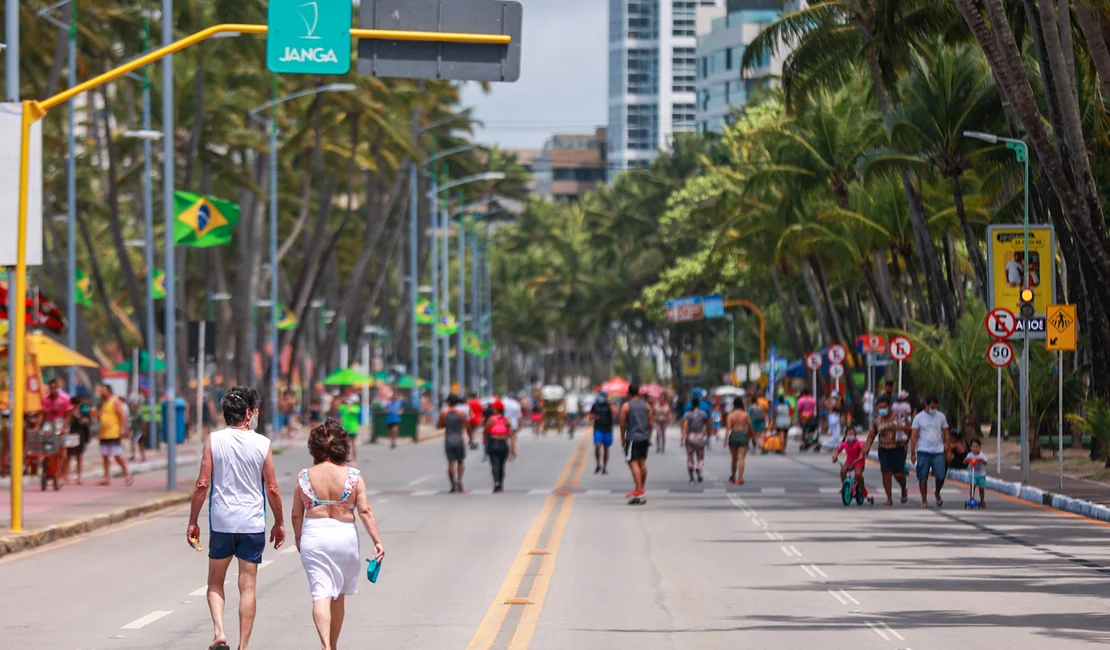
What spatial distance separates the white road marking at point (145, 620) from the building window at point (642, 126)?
513ft

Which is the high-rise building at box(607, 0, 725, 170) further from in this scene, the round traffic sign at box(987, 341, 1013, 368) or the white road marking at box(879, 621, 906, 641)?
the white road marking at box(879, 621, 906, 641)

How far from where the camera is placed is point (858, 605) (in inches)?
574

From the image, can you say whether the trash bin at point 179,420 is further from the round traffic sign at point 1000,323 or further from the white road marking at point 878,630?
the white road marking at point 878,630

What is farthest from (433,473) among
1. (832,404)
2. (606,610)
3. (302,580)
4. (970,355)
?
(606,610)

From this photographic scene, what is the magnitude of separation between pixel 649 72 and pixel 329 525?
15889cm

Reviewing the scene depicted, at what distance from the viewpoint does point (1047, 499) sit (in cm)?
2747

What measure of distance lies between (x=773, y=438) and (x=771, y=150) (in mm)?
12834

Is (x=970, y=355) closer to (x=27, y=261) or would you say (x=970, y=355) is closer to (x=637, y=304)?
(x=27, y=261)

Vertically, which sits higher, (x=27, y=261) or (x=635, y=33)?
(x=635, y=33)

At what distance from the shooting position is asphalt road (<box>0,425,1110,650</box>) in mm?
→ 12844

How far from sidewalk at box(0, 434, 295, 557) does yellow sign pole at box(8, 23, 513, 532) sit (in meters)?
0.73

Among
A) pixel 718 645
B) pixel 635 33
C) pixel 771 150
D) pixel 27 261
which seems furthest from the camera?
pixel 635 33

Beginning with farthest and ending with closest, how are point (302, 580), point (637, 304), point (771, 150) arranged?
point (637, 304) < point (771, 150) < point (302, 580)

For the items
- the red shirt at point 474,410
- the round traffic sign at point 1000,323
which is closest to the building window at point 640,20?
the red shirt at point 474,410
